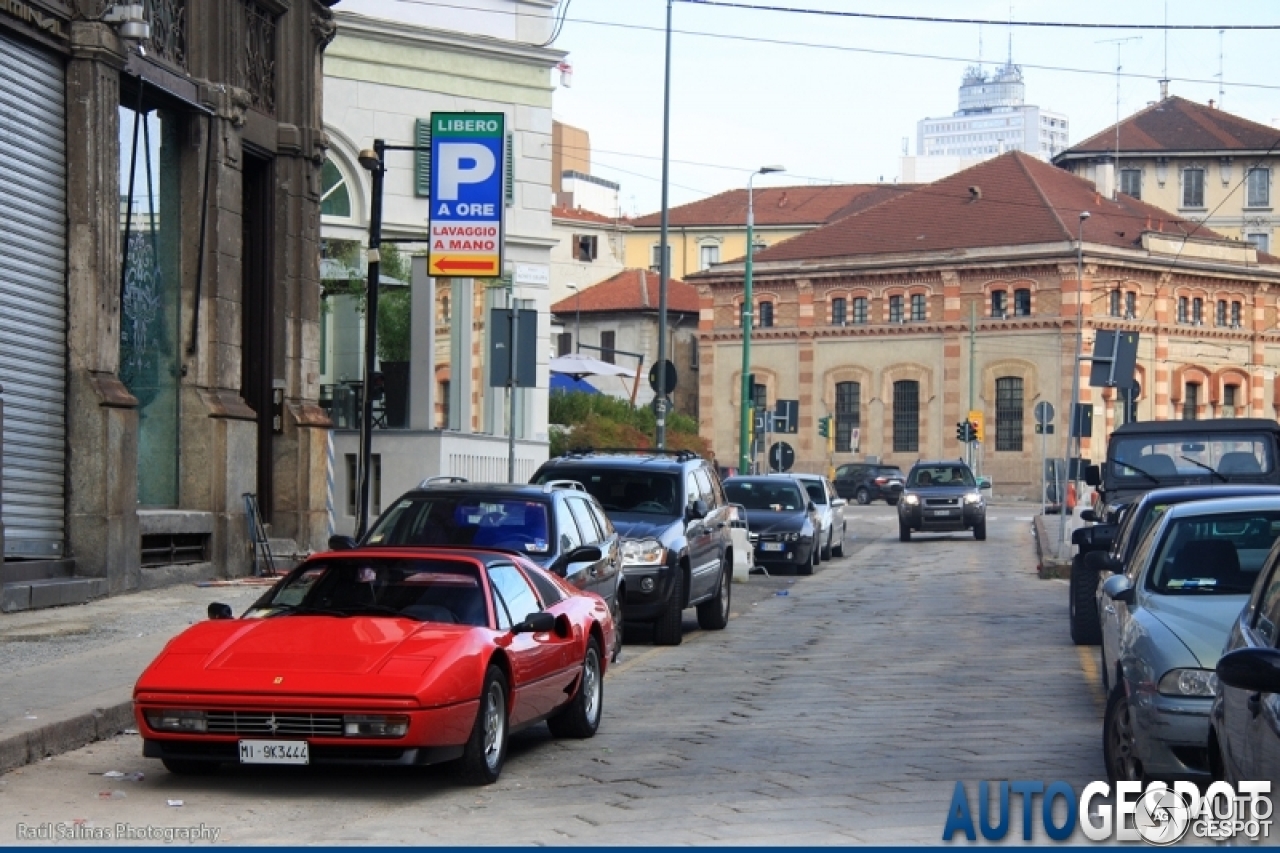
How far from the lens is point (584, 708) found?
12133 mm

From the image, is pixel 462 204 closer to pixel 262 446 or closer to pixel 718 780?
pixel 262 446

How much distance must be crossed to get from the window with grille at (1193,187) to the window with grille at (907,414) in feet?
75.8

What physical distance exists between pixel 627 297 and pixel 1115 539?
8434 cm

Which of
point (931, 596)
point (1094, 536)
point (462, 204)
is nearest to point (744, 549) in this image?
point (931, 596)

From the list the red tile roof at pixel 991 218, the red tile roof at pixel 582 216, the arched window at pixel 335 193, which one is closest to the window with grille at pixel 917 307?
the red tile roof at pixel 991 218

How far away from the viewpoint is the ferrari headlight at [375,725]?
31.3ft

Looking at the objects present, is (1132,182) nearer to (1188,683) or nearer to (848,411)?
(848,411)

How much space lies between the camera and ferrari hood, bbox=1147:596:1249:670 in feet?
30.3

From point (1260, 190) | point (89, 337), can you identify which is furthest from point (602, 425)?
point (1260, 190)

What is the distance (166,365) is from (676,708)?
11.0m

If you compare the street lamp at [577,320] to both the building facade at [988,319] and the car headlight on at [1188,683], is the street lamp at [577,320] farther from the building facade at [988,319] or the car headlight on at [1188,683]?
the car headlight on at [1188,683]

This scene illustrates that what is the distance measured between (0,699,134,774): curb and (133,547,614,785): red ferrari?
3.17ft

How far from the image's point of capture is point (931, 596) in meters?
26.8

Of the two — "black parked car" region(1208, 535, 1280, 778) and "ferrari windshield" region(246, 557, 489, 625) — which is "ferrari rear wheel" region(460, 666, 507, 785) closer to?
"ferrari windshield" region(246, 557, 489, 625)
